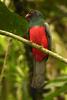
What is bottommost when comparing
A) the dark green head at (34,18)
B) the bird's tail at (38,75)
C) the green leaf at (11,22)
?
the bird's tail at (38,75)

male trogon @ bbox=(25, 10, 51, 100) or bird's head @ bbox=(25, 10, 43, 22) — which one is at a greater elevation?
bird's head @ bbox=(25, 10, 43, 22)

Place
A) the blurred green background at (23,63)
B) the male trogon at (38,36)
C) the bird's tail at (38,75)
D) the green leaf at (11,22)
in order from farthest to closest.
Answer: the blurred green background at (23,63) < the male trogon at (38,36) < the bird's tail at (38,75) < the green leaf at (11,22)

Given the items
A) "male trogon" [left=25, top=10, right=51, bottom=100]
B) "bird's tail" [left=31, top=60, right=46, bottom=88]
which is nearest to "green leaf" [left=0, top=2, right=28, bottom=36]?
"bird's tail" [left=31, top=60, right=46, bottom=88]

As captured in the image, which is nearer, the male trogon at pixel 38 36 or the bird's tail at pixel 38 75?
the bird's tail at pixel 38 75

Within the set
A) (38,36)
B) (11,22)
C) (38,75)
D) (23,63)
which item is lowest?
(23,63)

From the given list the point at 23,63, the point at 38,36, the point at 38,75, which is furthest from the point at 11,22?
the point at 23,63

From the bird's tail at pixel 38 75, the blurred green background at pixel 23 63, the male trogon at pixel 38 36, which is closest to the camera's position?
the bird's tail at pixel 38 75

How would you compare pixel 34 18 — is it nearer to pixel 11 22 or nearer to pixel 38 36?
pixel 38 36

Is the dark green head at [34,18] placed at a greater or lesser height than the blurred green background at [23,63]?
greater

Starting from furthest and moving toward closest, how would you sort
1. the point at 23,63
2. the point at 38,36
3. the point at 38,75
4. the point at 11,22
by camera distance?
the point at 23,63
the point at 38,36
the point at 38,75
the point at 11,22

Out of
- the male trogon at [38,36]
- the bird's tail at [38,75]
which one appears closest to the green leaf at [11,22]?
the bird's tail at [38,75]

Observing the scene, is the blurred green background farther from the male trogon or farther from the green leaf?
the green leaf

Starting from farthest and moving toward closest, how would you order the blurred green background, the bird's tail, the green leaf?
1. the blurred green background
2. the bird's tail
3. the green leaf

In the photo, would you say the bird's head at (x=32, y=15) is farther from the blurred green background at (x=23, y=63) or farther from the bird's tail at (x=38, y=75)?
the bird's tail at (x=38, y=75)
